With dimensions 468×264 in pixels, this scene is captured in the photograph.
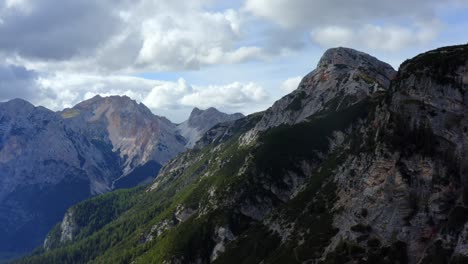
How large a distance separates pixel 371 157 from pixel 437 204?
2880 centimetres

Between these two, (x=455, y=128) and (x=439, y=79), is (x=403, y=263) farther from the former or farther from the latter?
Answer: (x=439, y=79)

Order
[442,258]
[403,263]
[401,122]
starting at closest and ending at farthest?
[442,258]
[403,263]
[401,122]

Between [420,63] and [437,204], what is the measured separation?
47.5m

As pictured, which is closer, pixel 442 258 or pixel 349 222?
pixel 442 258

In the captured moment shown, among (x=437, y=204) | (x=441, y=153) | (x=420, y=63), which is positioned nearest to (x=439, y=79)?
(x=420, y=63)

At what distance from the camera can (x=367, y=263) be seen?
128m

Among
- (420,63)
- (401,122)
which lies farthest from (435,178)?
(420,63)

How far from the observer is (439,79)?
140 metres

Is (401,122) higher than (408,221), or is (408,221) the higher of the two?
(401,122)

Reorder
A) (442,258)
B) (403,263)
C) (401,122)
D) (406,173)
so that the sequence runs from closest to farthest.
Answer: (442,258) < (403,263) < (406,173) < (401,122)

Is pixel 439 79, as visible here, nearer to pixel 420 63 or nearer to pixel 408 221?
pixel 420 63

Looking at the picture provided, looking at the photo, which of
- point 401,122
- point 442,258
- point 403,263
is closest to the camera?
point 442,258

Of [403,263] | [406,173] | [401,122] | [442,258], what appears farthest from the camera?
[401,122]

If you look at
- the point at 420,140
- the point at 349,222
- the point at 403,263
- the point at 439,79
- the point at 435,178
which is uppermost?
the point at 439,79
